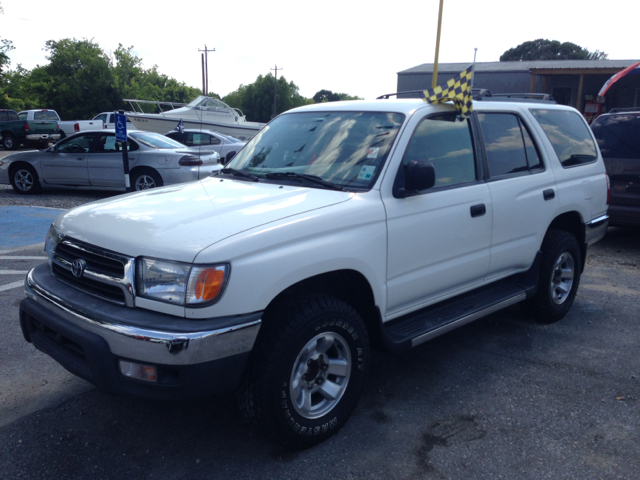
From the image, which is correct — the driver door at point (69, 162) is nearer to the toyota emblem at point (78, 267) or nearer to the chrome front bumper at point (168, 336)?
the toyota emblem at point (78, 267)

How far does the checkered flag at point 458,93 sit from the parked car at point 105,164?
305 inches

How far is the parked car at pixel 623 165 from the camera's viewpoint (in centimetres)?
731

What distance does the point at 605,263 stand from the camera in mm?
7074

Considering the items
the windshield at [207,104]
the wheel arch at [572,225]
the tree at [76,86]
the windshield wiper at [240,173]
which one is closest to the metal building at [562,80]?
the windshield at [207,104]

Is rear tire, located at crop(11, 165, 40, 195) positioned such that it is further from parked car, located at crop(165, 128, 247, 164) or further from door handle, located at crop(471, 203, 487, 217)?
A: door handle, located at crop(471, 203, 487, 217)

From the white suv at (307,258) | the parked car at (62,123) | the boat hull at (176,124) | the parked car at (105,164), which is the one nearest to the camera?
the white suv at (307,258)

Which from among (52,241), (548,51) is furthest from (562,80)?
(548,51)

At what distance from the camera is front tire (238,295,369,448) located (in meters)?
2.70

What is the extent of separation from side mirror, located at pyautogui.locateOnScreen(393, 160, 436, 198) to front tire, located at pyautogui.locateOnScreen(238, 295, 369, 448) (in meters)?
0.82

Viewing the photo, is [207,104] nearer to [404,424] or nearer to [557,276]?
[557,276]

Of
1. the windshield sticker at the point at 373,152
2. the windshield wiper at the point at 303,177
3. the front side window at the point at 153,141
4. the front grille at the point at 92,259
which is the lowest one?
the front grille at the point at 92,259

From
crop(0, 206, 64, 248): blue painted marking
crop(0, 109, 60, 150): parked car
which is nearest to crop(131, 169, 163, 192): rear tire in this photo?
crop(0, 206, 64, 248): blue painted marking

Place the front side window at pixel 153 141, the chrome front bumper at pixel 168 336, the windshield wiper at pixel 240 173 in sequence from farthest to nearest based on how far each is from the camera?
the front side window at pixel 153 141 < the windshield wiper at pixel 240 173 < the chrome front bumper at pixel 168 336

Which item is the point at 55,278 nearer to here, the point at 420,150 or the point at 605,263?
the point at 420,150
